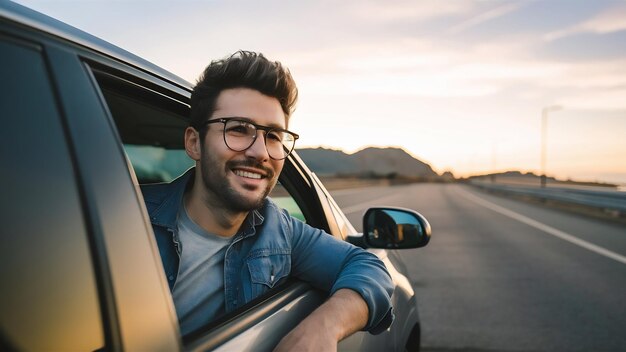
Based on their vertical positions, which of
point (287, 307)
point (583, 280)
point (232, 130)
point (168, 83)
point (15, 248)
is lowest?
point (583, 280)

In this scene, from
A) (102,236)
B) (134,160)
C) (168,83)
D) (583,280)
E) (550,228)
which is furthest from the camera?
(550,228)

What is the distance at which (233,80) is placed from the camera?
197 centimetres

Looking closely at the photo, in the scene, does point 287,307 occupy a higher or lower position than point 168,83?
lower

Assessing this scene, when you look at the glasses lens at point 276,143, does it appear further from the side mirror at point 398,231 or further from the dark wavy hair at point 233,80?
the side mirror at point 398,231

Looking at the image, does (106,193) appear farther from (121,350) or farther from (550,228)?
(550,228)

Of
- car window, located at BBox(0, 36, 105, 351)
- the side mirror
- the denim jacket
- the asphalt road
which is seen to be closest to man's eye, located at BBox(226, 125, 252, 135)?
the denim jacket

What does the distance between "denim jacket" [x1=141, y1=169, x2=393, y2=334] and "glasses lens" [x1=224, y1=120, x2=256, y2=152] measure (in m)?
0.25

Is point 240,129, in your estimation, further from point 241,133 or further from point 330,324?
point 330,324

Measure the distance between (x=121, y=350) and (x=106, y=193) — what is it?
298 mm

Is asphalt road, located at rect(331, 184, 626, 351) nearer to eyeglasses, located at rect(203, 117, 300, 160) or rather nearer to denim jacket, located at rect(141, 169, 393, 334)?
denim jacket, located at rect(141, 169, 393, 334)

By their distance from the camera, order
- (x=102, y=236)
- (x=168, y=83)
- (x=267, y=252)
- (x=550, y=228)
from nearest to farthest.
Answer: (x=102, y=236) → (x=168, y=83) → (x=267, y=252) → (x=550, y=228)

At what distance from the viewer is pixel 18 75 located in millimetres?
957

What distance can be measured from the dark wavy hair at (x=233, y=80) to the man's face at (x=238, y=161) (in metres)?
0.03

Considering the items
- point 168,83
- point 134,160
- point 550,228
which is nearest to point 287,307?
point 168,83
